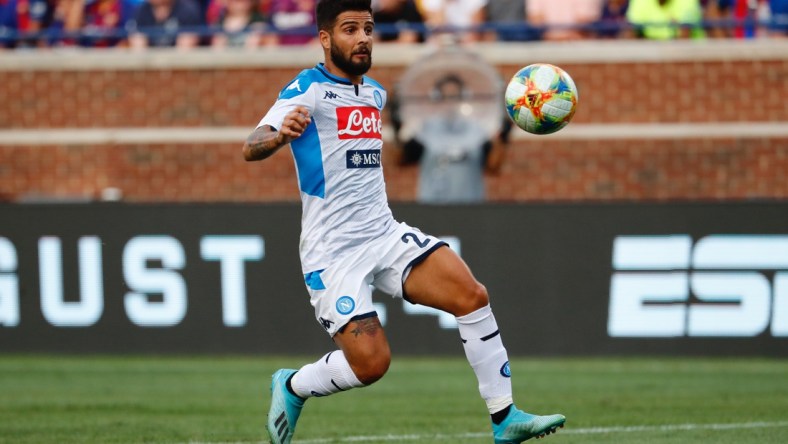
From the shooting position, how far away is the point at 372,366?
7.02 m

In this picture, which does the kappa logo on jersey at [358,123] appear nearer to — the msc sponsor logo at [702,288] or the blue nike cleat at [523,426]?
the blue nike cleat at [523,426]

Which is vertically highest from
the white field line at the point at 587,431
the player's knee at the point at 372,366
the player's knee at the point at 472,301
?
the player's knee at the point at 472,301

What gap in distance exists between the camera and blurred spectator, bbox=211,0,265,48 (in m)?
18.6

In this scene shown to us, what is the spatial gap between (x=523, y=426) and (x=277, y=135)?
2.05m

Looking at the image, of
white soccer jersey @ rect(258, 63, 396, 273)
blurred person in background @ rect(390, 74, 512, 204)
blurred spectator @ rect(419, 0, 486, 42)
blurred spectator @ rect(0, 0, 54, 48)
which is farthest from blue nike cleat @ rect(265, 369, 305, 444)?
blurred spectator @ rect(0, 0, 54, 48)

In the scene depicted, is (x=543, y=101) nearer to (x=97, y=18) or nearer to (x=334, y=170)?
(x=334, y=170)

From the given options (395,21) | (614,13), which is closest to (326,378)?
(395,21)

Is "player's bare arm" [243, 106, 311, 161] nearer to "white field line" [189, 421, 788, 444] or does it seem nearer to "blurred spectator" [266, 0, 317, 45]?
"white field line" [189, 421, 788, 444]

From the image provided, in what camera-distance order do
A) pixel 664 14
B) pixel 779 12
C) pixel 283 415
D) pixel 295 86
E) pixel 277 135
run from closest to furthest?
pixel 277 135, pixel 295 86, pixel 283 415, pixel 779 12, pixel 664 14

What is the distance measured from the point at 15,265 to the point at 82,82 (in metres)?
6.57

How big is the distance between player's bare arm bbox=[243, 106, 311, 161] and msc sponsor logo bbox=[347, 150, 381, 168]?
49cm

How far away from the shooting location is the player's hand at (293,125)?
6668 mm

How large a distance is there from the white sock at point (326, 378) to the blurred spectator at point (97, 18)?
41.6 feet

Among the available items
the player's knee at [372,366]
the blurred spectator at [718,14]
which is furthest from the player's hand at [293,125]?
the blurred spectator at [718,14]
